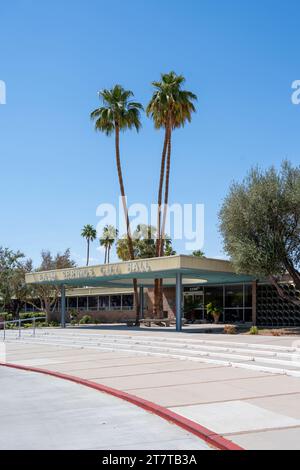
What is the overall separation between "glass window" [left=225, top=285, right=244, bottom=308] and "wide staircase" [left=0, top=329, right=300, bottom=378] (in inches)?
520

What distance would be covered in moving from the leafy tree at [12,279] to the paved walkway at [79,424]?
40593mm

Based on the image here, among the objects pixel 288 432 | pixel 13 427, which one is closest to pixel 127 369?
pixel 13 427

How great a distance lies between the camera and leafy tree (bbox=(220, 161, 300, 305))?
1037 inches

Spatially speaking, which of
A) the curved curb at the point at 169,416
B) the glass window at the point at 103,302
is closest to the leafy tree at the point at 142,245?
the glass window at the point at 103,302

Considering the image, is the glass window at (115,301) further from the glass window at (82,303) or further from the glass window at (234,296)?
the glass window at (234,296)

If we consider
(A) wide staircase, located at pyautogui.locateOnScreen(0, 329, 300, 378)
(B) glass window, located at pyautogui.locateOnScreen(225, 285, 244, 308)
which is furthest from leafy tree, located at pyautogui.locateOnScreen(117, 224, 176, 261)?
(A) wide staircase, located at pyautogui.locateOnScreen(0, 329, 300, 378)

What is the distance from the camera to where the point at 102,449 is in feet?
22.4

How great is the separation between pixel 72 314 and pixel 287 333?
30674 millimetres

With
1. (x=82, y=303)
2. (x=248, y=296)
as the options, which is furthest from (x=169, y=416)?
(x=82, y=303)

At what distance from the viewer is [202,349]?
19266 mm

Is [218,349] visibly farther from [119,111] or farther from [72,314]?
[72,314]

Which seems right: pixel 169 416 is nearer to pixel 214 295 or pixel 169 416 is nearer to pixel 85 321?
pixel 214 295

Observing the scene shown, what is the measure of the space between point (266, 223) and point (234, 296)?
12.8 meters

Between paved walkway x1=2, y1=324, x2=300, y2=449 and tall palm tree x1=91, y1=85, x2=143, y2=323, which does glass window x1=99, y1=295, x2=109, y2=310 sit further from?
paved walkway x1=2, y1=324, x2=300, y2=449
